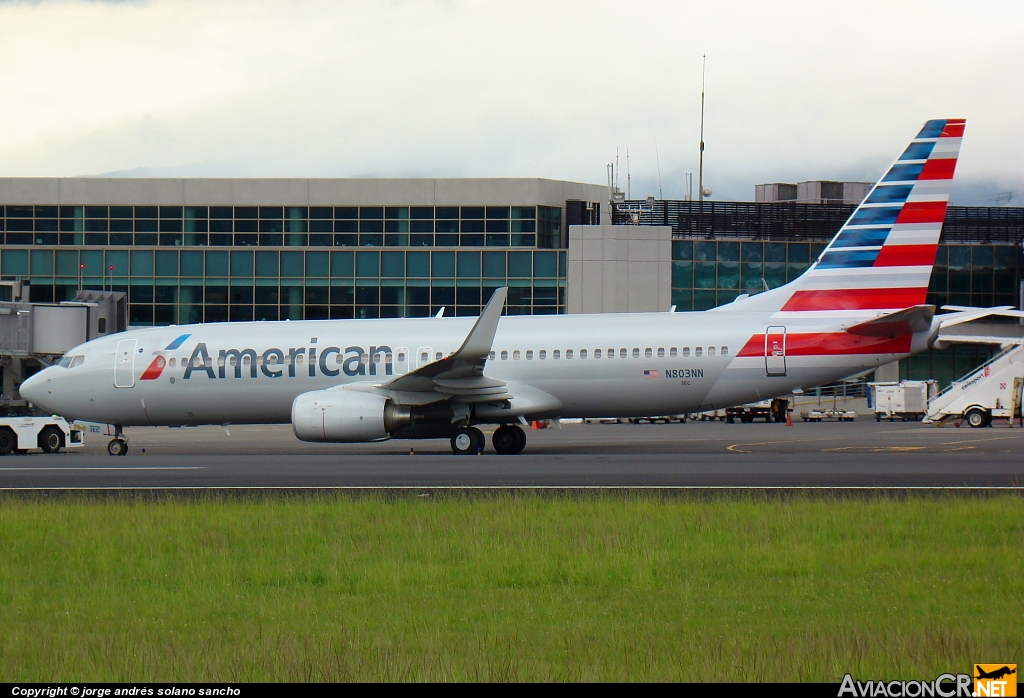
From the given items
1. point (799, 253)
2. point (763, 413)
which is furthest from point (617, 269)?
point (799, 253)

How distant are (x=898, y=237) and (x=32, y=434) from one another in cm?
2228

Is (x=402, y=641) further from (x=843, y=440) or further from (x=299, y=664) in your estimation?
(x=843, y=440)

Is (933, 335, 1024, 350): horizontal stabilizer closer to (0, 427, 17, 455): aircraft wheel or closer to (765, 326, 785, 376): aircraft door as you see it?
(765, 326, 785, 376): aircraft door

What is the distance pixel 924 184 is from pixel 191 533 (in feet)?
65.5

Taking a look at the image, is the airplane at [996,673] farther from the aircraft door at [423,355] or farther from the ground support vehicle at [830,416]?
the ground support vehicle at [830,416]

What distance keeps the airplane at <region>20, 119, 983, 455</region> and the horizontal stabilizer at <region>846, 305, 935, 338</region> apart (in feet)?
0.13

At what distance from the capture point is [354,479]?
61.4 feet

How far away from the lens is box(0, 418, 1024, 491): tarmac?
58.1 ft

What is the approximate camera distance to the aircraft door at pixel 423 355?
2700cm

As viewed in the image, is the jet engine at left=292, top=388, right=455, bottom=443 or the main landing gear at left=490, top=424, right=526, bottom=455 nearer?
the jet engine at left=292, top=388, right=455, bottom=443

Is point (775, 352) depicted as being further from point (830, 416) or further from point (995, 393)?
point (830, 416)

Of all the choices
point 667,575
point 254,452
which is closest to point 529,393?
point 254,452

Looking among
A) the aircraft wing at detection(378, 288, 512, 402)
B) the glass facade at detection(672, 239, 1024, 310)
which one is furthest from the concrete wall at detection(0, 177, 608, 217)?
the aircraft wing at detection(378, 288, 512, 402)

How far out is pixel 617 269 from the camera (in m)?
55.7
